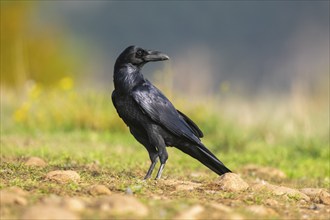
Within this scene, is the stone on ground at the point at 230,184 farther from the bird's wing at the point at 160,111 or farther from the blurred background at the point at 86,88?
the blurred background at the point at 86,88

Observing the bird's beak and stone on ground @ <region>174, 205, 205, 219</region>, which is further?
the bird's beak

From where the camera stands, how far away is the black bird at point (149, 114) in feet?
22.8

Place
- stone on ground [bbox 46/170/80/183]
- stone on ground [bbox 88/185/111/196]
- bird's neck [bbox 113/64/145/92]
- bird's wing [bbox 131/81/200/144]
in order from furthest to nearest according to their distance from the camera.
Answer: bird's neck [bbox 113/64/145/92], bird's wing [bbox 131/81/200/144], stone on ground [bbox 46/170/80/183], stone on ground [bbox 88/185/111/196]

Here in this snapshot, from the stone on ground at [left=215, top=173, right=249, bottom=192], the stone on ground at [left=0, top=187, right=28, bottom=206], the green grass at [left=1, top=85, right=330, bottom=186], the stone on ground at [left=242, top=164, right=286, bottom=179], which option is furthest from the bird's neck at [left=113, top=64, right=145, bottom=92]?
the stone on ground at [left=242, top=164, right=286, bottom=179]

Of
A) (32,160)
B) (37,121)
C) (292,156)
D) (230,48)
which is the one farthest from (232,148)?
(230,48)

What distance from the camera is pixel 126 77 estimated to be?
23.2 ft

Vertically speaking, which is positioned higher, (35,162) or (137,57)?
(137,57)

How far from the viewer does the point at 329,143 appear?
12.5 meters

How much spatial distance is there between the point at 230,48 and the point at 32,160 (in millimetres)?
134332

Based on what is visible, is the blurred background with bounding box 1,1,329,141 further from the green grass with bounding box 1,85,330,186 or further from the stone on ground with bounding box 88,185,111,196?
the stone on ground with bounding box 88,185,111,196

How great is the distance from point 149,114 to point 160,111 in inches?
5.5

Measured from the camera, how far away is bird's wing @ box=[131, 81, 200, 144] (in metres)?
→ 6.91

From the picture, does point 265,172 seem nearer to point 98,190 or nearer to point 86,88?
point 98,190

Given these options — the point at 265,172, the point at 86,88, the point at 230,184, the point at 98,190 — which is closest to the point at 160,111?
the point at 230,184
